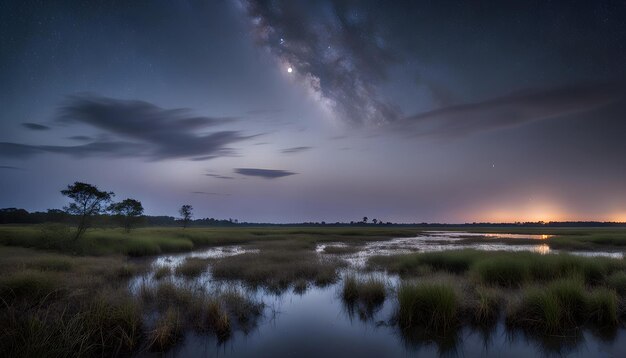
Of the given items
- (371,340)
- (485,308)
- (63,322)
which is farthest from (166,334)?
(485,308)

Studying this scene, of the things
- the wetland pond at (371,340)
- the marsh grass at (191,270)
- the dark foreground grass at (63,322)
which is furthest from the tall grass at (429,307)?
the marsh grass at (191,270)

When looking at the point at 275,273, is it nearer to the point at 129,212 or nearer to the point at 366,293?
the point at 366,293

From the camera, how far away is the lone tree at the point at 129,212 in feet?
179

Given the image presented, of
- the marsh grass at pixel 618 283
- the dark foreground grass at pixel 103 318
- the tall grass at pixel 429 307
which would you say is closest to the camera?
the dark foreground grass at pixel 103 318

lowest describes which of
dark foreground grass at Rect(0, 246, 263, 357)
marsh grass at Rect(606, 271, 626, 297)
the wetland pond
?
the wetland pond

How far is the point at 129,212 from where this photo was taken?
56.1 metres

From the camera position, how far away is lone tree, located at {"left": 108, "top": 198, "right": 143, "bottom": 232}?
179 feet

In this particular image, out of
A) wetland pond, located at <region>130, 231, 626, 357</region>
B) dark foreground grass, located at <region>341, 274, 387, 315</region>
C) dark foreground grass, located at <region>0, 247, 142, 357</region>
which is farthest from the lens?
dark foreground grass, located at <region>341, 274, 387, 315</region>

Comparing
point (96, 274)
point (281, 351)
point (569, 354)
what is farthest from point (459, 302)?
point (96, 274)

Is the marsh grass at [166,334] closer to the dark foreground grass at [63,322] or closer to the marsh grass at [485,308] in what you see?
the dark foreground grass at [63,322]

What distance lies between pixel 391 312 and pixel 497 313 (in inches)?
148

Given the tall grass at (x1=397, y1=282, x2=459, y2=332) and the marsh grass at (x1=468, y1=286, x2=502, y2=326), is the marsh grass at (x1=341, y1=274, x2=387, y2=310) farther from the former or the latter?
the marsh grass at (x1=468, y1=286, x2=502, y2=326)

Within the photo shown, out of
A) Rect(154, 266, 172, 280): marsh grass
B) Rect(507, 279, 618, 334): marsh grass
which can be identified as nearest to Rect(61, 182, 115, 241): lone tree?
Rect(154, 266, 172, 280): marsh grass

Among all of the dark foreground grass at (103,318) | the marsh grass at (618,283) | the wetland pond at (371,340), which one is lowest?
the wetland pond at (371,340)
